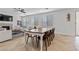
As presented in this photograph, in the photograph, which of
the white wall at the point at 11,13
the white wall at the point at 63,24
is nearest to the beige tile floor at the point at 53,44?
the white wall at the point at 63,24

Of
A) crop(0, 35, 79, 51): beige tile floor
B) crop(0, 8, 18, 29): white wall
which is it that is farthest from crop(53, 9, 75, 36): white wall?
crop(0, 8, 18, 29): white wall

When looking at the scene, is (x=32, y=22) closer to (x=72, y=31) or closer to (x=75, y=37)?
(x=72, y=31)

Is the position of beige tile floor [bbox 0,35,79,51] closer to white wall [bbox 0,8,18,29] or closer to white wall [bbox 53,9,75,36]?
white wall [bbox 53,9,75,36]

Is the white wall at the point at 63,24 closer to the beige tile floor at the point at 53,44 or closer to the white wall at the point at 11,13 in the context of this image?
the beige tile floor at the point at 53,44

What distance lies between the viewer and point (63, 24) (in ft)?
12.1

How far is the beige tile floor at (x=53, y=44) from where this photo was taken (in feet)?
11.6

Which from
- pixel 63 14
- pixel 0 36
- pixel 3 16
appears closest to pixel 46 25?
pixel 63 14

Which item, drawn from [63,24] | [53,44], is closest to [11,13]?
[63,24]

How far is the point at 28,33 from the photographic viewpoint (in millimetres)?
3588

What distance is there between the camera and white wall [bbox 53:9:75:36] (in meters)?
3.54

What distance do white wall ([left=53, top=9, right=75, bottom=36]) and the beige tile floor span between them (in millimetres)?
271

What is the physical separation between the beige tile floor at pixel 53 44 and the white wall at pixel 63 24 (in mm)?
271

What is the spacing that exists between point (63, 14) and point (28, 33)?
4.75 feet

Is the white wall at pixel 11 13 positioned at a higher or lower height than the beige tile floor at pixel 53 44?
higher
